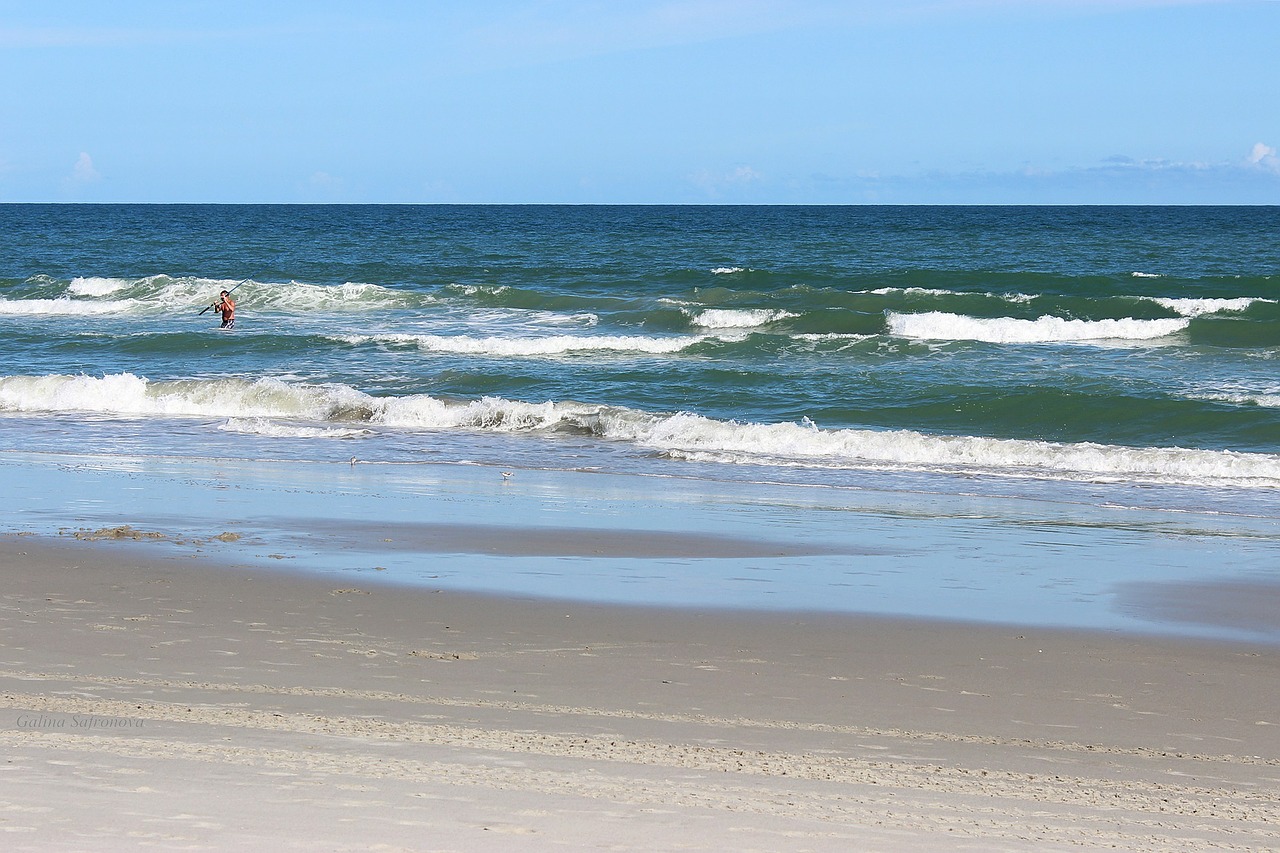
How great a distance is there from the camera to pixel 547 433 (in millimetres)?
15234

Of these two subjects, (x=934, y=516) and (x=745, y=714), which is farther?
(x=934, y=516)

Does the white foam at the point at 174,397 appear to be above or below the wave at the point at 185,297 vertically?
below

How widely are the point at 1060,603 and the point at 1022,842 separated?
12.0 ft

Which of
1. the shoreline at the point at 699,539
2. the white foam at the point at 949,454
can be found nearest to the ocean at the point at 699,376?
the white foam at the point at 949,454

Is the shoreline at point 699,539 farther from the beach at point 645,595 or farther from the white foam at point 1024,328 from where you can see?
the white foam at point 1024,328

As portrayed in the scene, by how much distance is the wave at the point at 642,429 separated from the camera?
12.7 meters

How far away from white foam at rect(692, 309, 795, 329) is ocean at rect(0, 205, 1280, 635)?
0.10 metres

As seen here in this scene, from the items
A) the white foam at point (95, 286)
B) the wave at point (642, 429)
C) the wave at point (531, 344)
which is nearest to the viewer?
the wave at point (642, 429)

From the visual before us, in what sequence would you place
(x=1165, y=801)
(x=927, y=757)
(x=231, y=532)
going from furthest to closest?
(x=231, y=532) → (x=927, y=757) → (x=1165, y=801)

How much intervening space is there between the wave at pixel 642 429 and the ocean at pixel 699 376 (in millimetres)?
41

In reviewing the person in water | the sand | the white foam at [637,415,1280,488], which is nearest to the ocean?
the white foam at [637,415,1280,488]

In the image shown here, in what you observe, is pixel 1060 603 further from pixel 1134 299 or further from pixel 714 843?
pixel 1134 299

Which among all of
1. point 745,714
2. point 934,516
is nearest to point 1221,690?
point 745,714

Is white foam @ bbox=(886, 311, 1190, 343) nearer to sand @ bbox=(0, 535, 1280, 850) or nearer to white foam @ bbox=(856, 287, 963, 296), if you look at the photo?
white foam @ bbox=(856, 287, 963, 296)
